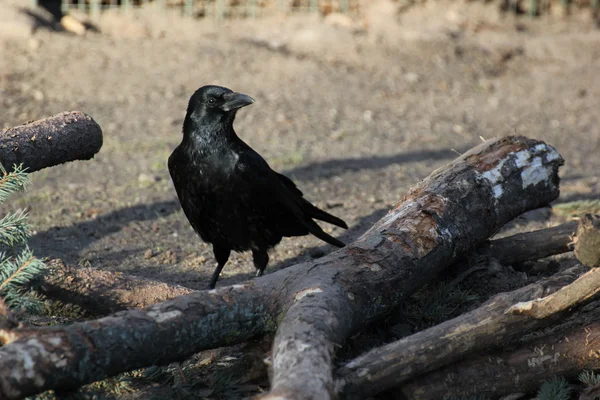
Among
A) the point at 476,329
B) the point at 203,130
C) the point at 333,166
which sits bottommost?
the point at 333,166

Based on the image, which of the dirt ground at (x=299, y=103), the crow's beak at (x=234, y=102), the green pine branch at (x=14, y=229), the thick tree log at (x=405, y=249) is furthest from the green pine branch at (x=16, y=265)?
the dirt ground at (x=299, y=103)

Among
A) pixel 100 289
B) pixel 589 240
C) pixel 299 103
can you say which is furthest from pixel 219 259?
pixel 299 103

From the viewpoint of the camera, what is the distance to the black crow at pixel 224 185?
179 inches

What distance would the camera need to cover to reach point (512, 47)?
1127cm

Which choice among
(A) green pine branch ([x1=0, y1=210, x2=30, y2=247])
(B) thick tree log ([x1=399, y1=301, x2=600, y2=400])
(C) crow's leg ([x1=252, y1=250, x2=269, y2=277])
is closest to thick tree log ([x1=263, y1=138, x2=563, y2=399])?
(B) thick tree log ([x1=399, y1=301, x2=600, y2=400])

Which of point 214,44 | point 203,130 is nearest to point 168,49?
point 214,44

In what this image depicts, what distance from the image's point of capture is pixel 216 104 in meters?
4.70

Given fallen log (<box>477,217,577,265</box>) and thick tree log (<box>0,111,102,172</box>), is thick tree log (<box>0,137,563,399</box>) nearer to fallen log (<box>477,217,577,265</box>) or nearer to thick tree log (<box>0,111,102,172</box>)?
fallen log (<box>477,217,577,265</box>)

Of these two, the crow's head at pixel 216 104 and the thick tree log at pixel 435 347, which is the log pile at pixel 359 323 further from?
the crow's head at pixel 216 104

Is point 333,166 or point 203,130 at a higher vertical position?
point 203,130

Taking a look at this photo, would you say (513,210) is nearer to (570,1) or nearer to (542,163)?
(542,163)

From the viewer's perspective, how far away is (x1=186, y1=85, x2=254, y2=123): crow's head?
4.68m

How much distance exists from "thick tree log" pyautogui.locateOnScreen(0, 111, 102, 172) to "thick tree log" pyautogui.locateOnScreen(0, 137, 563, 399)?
3.98 ft

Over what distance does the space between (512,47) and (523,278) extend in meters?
7.56
